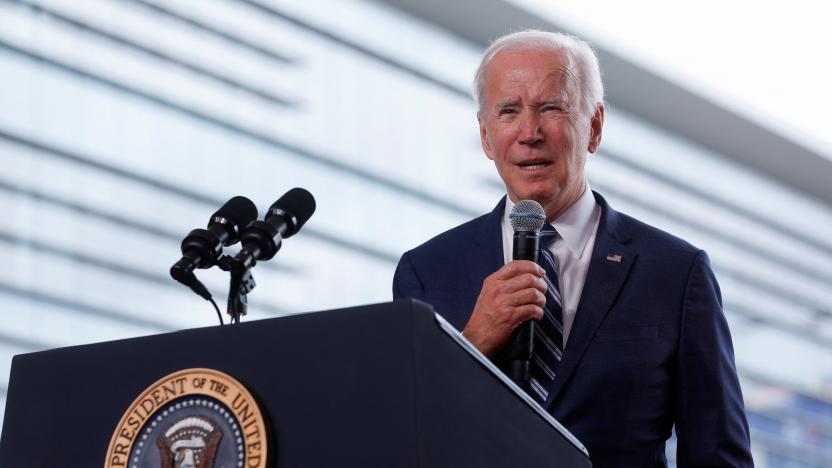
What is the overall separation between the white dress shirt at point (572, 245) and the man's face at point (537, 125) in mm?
25

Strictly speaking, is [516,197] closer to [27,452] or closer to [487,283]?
[487,283]

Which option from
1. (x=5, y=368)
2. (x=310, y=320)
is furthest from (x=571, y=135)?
(x=5, y=368)

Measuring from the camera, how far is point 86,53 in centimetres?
638

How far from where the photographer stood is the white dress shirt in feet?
7.30

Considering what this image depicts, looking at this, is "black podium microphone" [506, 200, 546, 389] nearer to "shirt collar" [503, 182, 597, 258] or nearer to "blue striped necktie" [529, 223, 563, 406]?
"blue striped necktie" [529, 223, 563, 406]

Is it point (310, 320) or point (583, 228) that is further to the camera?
point (583, 228)

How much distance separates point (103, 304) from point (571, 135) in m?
4.49

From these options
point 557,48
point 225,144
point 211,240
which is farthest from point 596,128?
point 225,144

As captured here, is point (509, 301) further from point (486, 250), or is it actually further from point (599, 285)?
point (486, 250)

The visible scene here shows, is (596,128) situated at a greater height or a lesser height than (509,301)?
greater

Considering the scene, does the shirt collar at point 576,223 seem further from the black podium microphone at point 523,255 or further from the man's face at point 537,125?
the black podium microphone at point 523,255

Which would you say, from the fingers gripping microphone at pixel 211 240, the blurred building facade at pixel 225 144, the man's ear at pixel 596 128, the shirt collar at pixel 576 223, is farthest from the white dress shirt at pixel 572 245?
the blurred building facade at pixel 225 144

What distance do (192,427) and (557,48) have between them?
1.34 meters

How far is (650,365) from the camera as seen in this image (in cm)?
209
